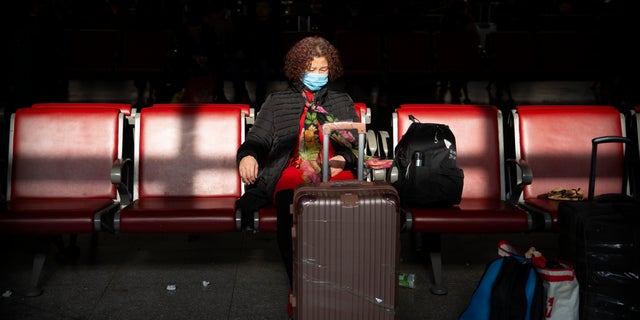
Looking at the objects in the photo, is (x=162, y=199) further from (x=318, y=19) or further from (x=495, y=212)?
(x=318, y=19)

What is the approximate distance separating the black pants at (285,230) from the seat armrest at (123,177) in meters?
0.84

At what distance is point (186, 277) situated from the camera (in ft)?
11.1

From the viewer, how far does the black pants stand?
9.37 ft

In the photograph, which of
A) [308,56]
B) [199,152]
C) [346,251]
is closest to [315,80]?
[308,56]

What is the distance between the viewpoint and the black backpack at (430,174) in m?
3.10

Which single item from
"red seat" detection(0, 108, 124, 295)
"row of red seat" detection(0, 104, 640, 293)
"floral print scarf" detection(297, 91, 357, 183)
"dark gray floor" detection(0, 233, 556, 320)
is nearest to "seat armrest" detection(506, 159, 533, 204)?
"row of red seat" detection(0, 104, 640, 293)

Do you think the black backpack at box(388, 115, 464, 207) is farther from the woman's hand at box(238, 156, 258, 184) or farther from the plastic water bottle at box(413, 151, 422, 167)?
the woman's hand at box(238, 156, 258, 184)

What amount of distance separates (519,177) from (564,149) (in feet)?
1.06

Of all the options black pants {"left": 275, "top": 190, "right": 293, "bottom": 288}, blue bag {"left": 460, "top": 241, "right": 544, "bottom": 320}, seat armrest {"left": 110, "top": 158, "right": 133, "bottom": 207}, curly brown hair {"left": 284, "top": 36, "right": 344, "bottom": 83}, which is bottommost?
blue bag {"left": 460, "top": 241, "right": 544, "bottom": 320}

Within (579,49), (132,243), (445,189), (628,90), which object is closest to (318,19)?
(579,49)

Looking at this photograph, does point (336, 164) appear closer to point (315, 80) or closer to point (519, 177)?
point (315, 80)

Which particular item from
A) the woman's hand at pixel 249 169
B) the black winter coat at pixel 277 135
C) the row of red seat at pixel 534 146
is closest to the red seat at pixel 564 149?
the row of red seat at pixel 534 146

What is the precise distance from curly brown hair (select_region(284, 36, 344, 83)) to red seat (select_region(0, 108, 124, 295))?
1028 mm

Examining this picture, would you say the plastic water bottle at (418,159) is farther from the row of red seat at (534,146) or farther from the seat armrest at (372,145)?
the row of red seat at (534,146)
